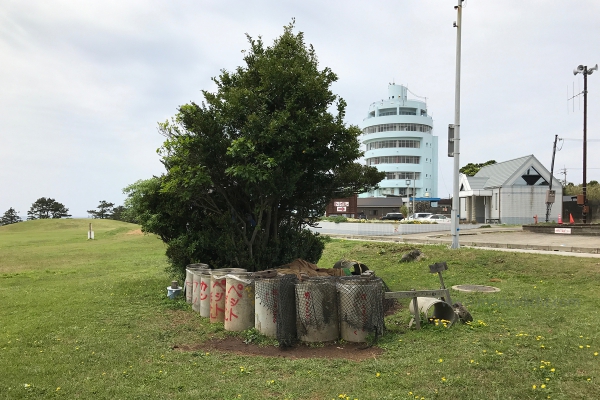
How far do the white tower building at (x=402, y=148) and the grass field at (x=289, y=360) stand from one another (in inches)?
3146

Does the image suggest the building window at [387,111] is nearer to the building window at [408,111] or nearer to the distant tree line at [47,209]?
the building window at [408,111]

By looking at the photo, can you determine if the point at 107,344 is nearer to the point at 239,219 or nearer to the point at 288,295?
the point at 288,295

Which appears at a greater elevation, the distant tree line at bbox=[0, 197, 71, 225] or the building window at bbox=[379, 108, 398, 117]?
the building window at bbox=[379, 108, 398, 117]

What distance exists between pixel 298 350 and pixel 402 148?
3415 inches

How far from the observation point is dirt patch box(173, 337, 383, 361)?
246 inches

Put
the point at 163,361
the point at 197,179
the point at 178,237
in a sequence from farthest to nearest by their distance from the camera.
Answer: the point at 178,237, the point at 197,179, the point at 163,361

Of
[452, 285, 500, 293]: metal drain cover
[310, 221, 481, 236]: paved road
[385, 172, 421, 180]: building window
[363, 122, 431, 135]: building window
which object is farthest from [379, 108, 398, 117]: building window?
[452, 285, 500, 293]: metal drain cover

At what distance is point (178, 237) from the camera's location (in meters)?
11.7

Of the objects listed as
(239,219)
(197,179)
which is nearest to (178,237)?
(239,219)

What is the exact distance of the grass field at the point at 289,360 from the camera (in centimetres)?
470

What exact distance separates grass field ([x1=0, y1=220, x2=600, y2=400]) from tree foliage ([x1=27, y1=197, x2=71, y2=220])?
7713cm

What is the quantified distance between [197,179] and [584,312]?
7957 millimetres

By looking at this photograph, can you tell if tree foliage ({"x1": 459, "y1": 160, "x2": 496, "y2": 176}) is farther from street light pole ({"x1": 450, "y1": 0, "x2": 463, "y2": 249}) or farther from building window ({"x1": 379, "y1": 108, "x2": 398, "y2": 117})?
street light pole ({"x1": 450, "y1": 0, "x2": 463, "y2": 249})

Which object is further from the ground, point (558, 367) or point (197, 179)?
point (197, 179)
